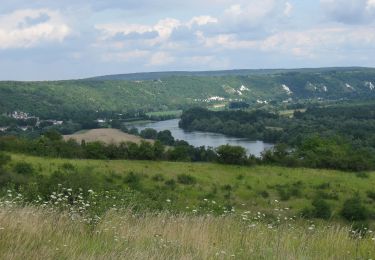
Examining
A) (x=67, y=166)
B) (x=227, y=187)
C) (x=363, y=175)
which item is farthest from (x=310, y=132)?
(x=67, y=166)

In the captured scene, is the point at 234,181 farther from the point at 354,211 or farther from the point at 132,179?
the point at 354,211

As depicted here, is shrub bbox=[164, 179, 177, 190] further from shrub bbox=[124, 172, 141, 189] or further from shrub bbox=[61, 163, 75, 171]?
shrub bbox=[61, 163, 75, 171]

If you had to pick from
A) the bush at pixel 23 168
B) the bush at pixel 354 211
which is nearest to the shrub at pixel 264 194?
the bush at pixel 354 211

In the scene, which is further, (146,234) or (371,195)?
(371,195)

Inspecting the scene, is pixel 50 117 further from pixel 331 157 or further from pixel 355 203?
pixel 355 203

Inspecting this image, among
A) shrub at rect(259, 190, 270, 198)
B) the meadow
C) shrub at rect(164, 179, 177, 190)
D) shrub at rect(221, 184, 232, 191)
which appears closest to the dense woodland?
shrub at rect(221, 184, 232, 191)

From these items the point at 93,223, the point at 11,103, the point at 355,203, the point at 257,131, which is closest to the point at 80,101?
the point at 11,103
